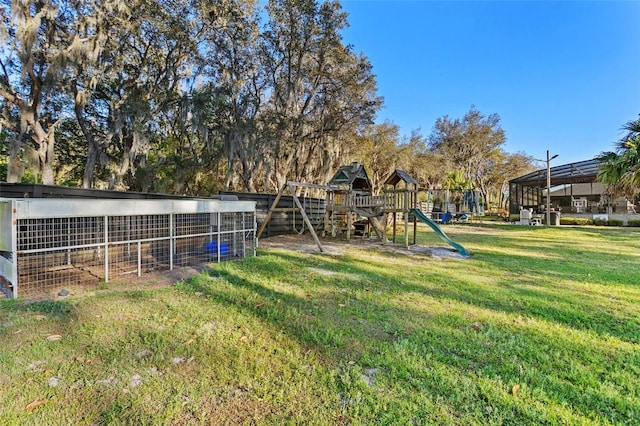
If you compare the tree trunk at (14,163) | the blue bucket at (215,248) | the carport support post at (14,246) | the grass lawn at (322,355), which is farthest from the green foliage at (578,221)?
the tree trunk at (14,163)

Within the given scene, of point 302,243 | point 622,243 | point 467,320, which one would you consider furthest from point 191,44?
point 622,243

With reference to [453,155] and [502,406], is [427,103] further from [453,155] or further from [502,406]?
[502,406]

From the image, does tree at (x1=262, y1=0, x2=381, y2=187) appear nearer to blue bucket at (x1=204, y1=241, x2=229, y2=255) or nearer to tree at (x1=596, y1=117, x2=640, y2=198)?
blue bucket at (x1=204, y1=241, x2=229, y2=255)

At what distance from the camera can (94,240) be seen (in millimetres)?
6633

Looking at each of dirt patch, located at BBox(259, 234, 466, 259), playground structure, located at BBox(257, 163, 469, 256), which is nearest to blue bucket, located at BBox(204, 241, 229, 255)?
dirt patch, located at BBox(259, 234, 466, 259)

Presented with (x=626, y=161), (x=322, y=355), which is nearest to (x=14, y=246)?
(x=322, y=355)

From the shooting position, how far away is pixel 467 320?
3562mm

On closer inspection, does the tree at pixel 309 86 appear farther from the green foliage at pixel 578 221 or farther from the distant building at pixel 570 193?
the distant building at pixel 570 193

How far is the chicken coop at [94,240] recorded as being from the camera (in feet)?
13.7

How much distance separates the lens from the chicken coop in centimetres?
418

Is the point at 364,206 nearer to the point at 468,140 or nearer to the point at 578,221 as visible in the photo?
the point at 578,221

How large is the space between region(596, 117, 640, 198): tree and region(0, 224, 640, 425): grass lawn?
379 inches

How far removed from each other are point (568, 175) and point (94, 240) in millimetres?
28870

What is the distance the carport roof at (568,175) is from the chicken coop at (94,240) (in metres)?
24.6
